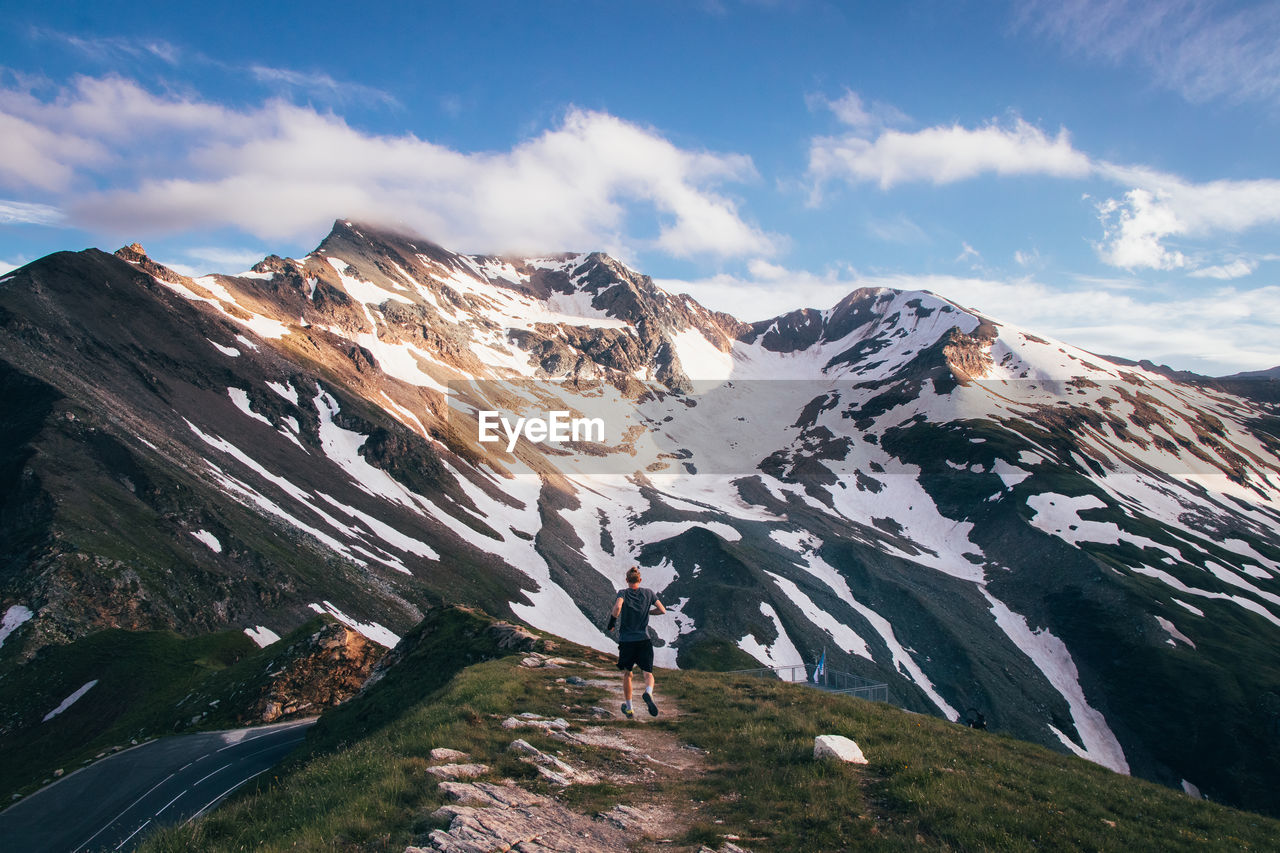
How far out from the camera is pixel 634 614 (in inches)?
550

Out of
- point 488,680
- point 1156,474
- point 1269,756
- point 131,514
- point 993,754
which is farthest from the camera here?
point 1156,474

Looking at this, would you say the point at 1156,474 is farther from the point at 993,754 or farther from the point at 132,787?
the point at 132,787

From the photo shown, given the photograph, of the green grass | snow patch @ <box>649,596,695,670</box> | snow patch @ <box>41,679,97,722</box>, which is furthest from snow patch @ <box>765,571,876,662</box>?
snow patch @ <box>41,679,97,722</box>

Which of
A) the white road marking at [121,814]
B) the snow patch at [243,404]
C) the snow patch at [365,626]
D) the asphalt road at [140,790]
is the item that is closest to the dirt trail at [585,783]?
the asphalt road at [140,790]

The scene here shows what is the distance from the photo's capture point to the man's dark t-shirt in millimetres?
13867

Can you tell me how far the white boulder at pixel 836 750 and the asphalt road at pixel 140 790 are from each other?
19.2 m

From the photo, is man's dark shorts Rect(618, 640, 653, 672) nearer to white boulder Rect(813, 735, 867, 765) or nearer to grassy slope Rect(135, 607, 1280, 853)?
grassy slope Rect(135, 607, 1280, 853)

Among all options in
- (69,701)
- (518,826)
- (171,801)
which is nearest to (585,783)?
(518,826)

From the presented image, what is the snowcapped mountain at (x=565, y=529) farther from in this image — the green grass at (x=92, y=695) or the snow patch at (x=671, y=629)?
the green grass at (x=92, y=695)

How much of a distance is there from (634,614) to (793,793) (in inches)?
204

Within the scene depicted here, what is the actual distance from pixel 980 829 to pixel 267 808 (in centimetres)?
980

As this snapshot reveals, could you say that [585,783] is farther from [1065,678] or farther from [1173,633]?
[1173,633]

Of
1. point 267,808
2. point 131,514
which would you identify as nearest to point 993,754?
point 267,808

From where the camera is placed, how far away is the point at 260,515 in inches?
2375
